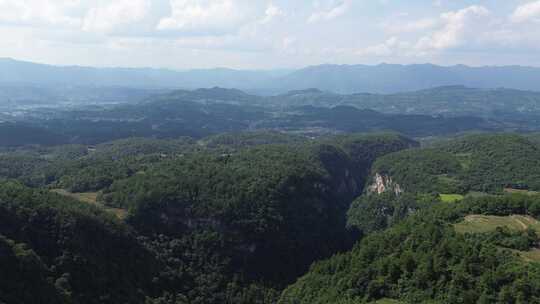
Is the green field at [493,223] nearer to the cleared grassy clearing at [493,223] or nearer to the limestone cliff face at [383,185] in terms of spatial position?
the cleared grassy clearing at [493,223]

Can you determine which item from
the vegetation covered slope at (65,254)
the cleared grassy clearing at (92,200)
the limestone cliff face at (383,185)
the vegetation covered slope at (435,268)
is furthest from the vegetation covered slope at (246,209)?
the limestone cliff face at (383,185)

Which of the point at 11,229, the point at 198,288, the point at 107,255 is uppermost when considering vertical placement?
the point at 11,229

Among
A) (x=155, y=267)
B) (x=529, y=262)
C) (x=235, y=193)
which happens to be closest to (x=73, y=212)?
(x=155, y=267)

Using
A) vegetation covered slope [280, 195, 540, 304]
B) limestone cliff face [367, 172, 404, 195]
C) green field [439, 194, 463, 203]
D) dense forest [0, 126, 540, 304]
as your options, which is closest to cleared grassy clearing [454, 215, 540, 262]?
dense forest [0, 126, 540, 304]

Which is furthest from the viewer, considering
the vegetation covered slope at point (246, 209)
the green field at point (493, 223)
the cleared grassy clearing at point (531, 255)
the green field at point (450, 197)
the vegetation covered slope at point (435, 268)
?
the green field at point (450, 197)

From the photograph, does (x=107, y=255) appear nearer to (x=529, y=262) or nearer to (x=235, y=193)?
(x=235, y=193)

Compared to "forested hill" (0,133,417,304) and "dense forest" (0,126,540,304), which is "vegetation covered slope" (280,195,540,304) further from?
"forested hill" (0,133,417,304)

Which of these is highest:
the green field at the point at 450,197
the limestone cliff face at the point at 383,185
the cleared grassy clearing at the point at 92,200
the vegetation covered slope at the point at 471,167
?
the vegetation covered slope at the point at 471,167
